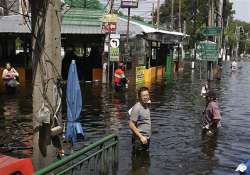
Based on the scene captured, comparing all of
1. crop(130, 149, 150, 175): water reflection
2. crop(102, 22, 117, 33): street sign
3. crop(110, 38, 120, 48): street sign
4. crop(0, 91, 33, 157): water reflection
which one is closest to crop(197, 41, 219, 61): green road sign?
crop(110, 38, 120, 48): street sign

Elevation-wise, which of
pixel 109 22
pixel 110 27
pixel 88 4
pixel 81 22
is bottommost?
pixel 110 27

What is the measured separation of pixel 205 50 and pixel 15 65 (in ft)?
38.7

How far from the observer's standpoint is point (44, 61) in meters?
7.80

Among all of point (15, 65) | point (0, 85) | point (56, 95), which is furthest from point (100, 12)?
point (56, 95)

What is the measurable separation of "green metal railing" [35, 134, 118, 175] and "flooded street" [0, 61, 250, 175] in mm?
652

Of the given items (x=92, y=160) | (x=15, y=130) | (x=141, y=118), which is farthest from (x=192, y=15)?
(x=92, y=160)

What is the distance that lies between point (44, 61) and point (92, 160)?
1.96 m

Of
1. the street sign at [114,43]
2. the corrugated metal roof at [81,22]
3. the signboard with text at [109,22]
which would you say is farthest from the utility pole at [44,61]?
the corrugated metal roof at [81,22]

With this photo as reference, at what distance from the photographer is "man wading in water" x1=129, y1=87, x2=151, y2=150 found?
10438 mm

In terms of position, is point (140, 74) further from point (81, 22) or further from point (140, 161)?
point (140, 161)

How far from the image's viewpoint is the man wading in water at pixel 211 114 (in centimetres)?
1404

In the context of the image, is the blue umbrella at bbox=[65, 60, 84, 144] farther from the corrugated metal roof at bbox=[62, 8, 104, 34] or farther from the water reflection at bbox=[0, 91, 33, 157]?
the corrugated metal roof at bbox=[62, 8, 104, 34]

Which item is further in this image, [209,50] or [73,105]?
[209,50]

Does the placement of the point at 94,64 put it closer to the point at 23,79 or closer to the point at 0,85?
the point at 23,79
